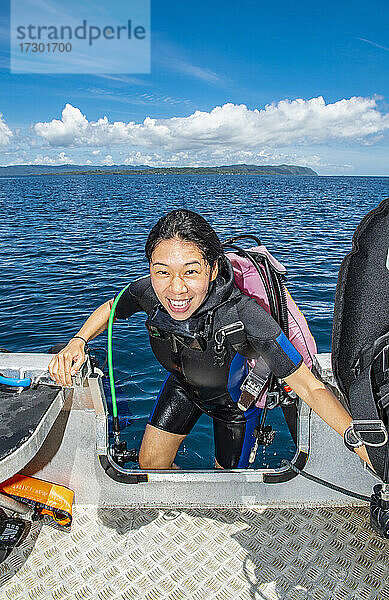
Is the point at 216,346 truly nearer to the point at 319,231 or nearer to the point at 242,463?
the point at 242,463

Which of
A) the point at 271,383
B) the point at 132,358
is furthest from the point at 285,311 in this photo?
the point at 132,358

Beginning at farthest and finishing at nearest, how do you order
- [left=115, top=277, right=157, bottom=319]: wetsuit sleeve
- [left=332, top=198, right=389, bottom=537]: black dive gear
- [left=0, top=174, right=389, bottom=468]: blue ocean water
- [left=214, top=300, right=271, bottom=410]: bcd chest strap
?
1. [left=0, top=174, right=389, bottom=468]: blue ocean water
2. [left=115, top=277, right=157, bottom=319]: wetsuit sleeve
3. [left=214, top=300, right=271, bottom=410]: bcd chest strap
4. [left=332, top=198, right=389, bottom=537]: black dive gear

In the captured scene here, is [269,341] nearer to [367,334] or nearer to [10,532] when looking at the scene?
[367,334]

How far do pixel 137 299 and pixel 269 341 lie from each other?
3.24ft

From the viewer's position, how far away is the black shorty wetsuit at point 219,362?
252 cm

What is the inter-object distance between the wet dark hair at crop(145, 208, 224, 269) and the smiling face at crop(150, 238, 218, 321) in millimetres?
24

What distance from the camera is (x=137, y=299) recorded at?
3094mm

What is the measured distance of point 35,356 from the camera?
297 centimetres

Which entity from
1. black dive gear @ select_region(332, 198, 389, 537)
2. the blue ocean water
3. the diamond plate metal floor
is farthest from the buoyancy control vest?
the blue ocean water

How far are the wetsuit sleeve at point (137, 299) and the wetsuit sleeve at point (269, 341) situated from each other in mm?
649

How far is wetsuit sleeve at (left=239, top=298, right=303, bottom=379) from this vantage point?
2.45 m

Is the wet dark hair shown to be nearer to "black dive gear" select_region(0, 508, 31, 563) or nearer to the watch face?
the watch face

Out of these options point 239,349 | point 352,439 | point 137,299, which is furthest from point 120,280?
point 352,439

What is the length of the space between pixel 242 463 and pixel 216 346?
1.16 m
